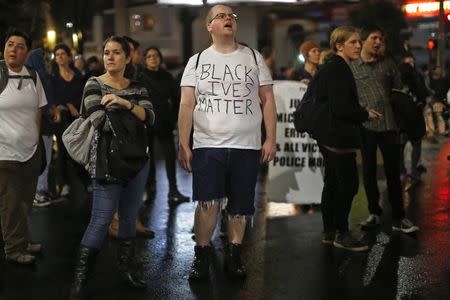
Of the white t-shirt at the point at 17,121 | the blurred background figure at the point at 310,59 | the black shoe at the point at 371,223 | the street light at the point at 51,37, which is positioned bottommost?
the black shoe at the point at 371,223

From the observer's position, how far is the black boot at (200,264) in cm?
571

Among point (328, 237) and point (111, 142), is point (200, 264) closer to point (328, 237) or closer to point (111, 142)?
point (111, 142)

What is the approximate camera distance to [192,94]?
5746 millimetres

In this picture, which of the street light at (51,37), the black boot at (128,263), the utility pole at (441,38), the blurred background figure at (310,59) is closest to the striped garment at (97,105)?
the black boot at (128,263)

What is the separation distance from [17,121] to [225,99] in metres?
1.72

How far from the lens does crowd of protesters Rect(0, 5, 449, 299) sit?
520cm

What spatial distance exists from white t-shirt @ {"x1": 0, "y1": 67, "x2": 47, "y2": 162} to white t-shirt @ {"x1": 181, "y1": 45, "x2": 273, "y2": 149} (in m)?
1.36

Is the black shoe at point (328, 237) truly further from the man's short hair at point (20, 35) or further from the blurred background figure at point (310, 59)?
the man's short hair at point (20, 35)

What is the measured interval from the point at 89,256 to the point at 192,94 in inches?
57.4

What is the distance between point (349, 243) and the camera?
6.62m

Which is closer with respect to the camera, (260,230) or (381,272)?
(381,272)

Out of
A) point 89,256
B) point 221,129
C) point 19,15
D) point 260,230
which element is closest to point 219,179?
point 221,129

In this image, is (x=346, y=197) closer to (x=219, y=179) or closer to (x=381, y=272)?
(x=381, y=272)

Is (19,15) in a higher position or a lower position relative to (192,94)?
higher
